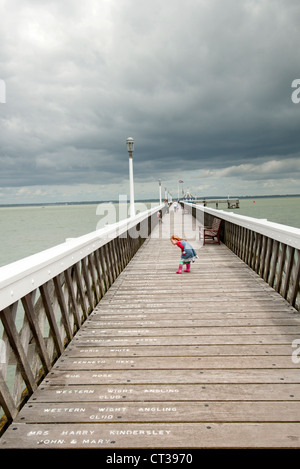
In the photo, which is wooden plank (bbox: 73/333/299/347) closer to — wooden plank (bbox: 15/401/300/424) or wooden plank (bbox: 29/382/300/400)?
wooden plank (bbox: 29/382/300/400)

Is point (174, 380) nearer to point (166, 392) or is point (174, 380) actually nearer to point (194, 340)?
point (166, 392)

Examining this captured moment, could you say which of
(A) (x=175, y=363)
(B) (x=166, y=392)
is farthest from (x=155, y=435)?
(A) (x=175, y=363)

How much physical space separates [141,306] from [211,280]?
6.03 feet

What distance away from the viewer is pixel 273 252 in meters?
5.46

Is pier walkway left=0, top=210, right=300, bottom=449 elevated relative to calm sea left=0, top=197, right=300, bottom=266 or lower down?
elevated

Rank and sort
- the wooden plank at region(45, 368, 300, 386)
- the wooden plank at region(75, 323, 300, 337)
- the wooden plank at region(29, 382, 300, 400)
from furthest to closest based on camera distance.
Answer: the wooden plank at region(75, 323, 300, 337), the wooden plank at region(45, 368, 300, 386), the wooden plank at region(29, 382, 300, 400)

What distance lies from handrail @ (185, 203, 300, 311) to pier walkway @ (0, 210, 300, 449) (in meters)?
0.27

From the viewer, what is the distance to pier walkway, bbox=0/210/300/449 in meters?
2.11

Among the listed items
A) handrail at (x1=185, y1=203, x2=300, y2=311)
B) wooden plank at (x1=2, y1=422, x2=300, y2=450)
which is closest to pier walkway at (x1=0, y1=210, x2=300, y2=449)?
wooden plank at (x1=2, y1=422, x2=300, y2=450)

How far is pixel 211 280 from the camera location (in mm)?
6047

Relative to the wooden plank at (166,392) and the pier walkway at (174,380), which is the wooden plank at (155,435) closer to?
the pier walkway at (174,380)

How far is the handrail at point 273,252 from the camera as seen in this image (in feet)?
14.5

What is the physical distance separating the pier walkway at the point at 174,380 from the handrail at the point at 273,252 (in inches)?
10.7
